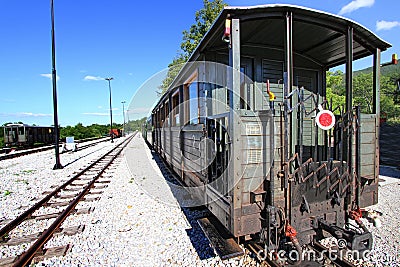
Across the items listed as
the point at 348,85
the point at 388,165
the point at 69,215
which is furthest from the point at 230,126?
the point at 388,165

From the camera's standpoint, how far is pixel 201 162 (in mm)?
3727

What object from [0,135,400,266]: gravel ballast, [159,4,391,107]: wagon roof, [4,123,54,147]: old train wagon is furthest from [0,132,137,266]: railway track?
[4,123,54,147]: old train wagon

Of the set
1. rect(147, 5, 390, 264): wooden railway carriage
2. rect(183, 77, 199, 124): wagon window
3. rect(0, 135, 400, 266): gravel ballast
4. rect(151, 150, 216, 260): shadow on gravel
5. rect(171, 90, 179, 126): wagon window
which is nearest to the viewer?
rect(147, 5, 390, 264): wooden railway carriage

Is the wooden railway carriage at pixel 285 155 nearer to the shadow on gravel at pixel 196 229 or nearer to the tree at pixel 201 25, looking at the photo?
the shadow on gravel at pixel 196 229

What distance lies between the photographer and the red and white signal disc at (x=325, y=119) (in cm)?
259

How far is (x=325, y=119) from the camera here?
261 centimetres

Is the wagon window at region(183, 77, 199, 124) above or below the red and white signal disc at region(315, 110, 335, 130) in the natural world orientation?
above

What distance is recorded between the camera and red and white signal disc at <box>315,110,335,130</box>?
102 inches

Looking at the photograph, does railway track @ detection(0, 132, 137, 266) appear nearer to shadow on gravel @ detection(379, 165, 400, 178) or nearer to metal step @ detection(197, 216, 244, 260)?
metal step @ detection(197, 216, 244, 260)

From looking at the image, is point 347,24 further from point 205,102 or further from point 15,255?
point 15,255

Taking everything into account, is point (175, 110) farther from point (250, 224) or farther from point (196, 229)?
point (250, 224)

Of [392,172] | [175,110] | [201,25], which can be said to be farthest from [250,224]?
[201,25]

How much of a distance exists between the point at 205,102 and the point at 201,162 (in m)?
1.36

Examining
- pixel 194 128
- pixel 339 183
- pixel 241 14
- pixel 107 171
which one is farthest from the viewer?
pixel 107 171
